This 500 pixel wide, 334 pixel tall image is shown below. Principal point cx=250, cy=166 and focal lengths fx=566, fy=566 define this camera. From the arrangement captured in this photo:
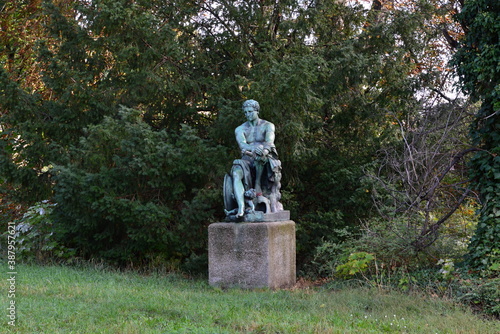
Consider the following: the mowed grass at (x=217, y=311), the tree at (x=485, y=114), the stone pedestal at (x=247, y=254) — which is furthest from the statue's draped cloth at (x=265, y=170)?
the tree at (x=485, y=114)

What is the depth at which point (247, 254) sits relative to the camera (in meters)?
7.88

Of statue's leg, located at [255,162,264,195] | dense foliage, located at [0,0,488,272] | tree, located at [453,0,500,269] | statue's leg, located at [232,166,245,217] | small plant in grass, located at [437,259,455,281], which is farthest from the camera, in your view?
dense foliage, located at [0,0,488,272]

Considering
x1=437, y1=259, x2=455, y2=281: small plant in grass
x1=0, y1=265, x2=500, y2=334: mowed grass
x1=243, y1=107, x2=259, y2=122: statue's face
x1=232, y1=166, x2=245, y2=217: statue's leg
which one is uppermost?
x1=243, y1=107, x2=259, y2=122: statue's face

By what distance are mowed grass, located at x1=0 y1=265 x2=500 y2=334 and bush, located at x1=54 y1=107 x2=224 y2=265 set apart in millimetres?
2227

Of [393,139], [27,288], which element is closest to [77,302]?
[27,288]

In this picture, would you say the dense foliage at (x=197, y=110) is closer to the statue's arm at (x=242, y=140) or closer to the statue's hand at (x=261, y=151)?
the statue's arm at (x=242, y=140)

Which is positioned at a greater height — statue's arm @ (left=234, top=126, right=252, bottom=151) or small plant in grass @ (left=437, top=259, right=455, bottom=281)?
statue's arm @ (left=234, top=126, right=252, bottom=151)

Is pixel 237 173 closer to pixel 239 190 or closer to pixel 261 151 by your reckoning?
pixel 239 190

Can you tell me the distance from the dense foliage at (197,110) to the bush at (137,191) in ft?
0.10

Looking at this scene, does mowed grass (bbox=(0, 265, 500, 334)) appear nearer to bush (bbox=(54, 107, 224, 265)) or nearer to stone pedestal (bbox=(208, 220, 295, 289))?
stone pedestal (bbox=(208, 220, 295, 289))

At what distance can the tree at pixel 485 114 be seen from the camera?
24.5ft

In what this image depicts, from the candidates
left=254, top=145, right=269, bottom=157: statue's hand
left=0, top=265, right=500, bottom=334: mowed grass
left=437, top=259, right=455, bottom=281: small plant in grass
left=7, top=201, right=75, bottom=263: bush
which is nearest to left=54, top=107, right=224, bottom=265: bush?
left=7, top=201, right=75, bottom=263: bush

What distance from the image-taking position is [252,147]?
27.1 feet

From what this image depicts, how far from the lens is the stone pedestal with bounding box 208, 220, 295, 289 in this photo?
7805mm
